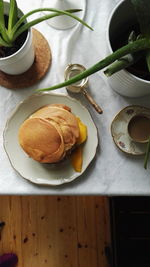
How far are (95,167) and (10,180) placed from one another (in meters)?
0.19

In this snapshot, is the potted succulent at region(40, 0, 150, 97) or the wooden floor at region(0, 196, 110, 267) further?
the wooden floor at region(0, 196, 110, 267)

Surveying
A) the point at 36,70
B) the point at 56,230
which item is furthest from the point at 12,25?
the point at 56,230

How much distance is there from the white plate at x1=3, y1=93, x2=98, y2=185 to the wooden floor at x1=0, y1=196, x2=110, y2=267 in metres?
0.45

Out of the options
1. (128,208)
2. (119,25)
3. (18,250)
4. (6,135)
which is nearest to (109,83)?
(119,25)

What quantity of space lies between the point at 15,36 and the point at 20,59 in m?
0.05

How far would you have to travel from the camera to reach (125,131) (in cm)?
73

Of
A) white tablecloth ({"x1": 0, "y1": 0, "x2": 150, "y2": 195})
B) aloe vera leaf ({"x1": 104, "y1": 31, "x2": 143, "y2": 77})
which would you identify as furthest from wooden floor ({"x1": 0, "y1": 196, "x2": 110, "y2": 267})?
aloe vera leaf ({"x1": 104, "y1": 31, "x2": 143, "y2": 77})

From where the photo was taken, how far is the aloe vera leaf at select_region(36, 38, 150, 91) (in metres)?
0.53

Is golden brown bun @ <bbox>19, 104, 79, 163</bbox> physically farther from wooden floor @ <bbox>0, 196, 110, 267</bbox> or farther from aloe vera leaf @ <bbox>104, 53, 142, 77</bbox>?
wooden floor @ <bbox>0, 196, 110, 267</bbox>

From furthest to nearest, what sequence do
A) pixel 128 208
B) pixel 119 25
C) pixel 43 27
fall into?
pixel 128 208 < pixel 43 27 < pixel 119 25

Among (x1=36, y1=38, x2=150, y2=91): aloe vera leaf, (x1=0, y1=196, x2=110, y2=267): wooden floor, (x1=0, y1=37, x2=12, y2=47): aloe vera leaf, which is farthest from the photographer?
(x1=0, y1=196, x2=110, y2=267): wooden floor

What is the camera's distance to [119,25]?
65 cm

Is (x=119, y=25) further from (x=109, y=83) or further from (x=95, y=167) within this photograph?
(x=95, y=167)

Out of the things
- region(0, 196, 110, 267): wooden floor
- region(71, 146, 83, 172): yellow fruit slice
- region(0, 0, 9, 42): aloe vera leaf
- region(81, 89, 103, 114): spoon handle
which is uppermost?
region(0, 0, 9, 42): aloe vera leaf
